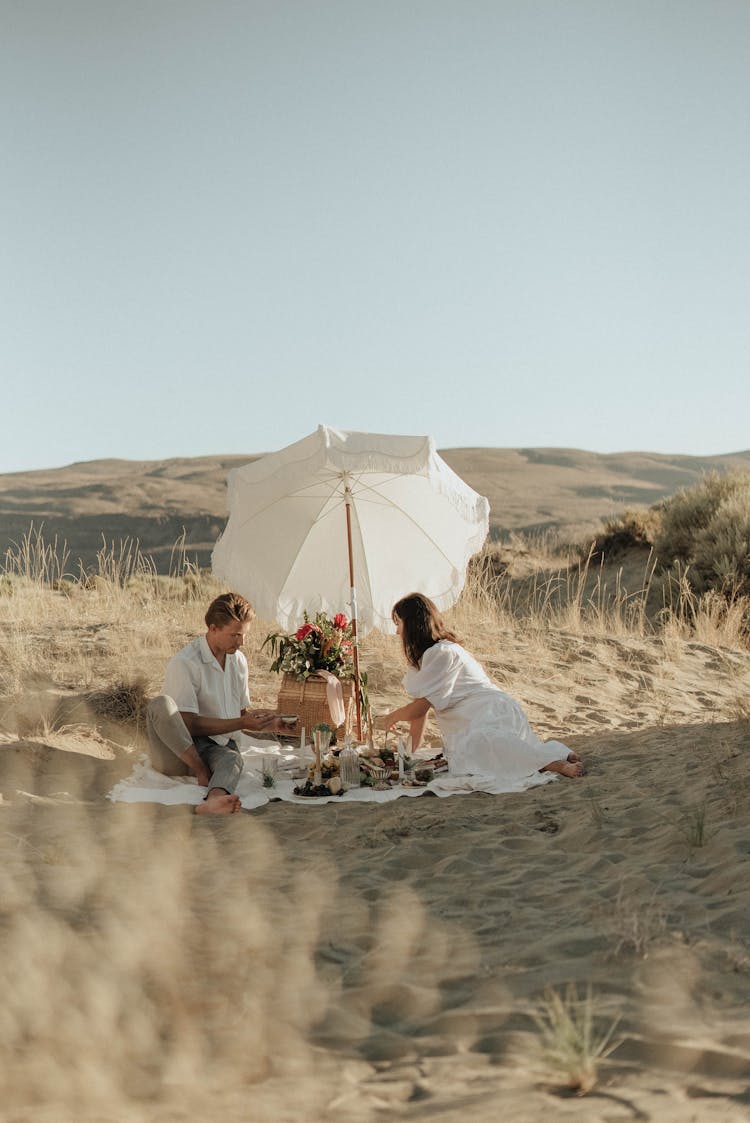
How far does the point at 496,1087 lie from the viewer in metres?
2.51

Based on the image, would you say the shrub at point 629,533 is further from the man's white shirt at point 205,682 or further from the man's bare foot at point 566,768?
the man's white shirt at point 205,682

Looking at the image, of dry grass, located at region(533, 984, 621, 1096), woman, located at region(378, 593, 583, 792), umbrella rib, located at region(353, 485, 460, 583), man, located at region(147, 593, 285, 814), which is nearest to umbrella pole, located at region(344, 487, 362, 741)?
umbrella rib, located at region(353, 485, 460, 583)

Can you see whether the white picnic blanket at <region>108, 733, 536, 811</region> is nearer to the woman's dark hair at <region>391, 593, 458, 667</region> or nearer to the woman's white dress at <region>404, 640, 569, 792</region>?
the woman's white dress at <region>404, 640, 569, 792</region>

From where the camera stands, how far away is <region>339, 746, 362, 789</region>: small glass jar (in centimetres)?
628

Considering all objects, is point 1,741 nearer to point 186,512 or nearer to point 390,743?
point 390,743

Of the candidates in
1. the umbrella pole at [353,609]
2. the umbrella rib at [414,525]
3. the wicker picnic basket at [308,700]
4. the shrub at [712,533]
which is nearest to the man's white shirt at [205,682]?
the wicker picnic basket at [308,700]

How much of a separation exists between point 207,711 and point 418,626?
1.41 meters

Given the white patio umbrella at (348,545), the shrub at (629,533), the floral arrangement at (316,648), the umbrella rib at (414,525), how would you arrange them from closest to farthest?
the floral arrangement at (316,648) → the white patio umbrella at (348,545) → the umbrella rib at (414,525) → the shrub at (629,533)

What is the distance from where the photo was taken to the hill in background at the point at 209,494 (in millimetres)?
40406

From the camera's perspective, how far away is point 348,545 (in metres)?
7.06

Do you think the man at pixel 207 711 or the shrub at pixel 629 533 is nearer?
the man at pixel 207 711

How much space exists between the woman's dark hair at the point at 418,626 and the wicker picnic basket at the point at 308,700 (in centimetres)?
70

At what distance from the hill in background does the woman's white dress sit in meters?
14.5

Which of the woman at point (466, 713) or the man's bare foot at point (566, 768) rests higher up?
the woman at point (466, 713)
